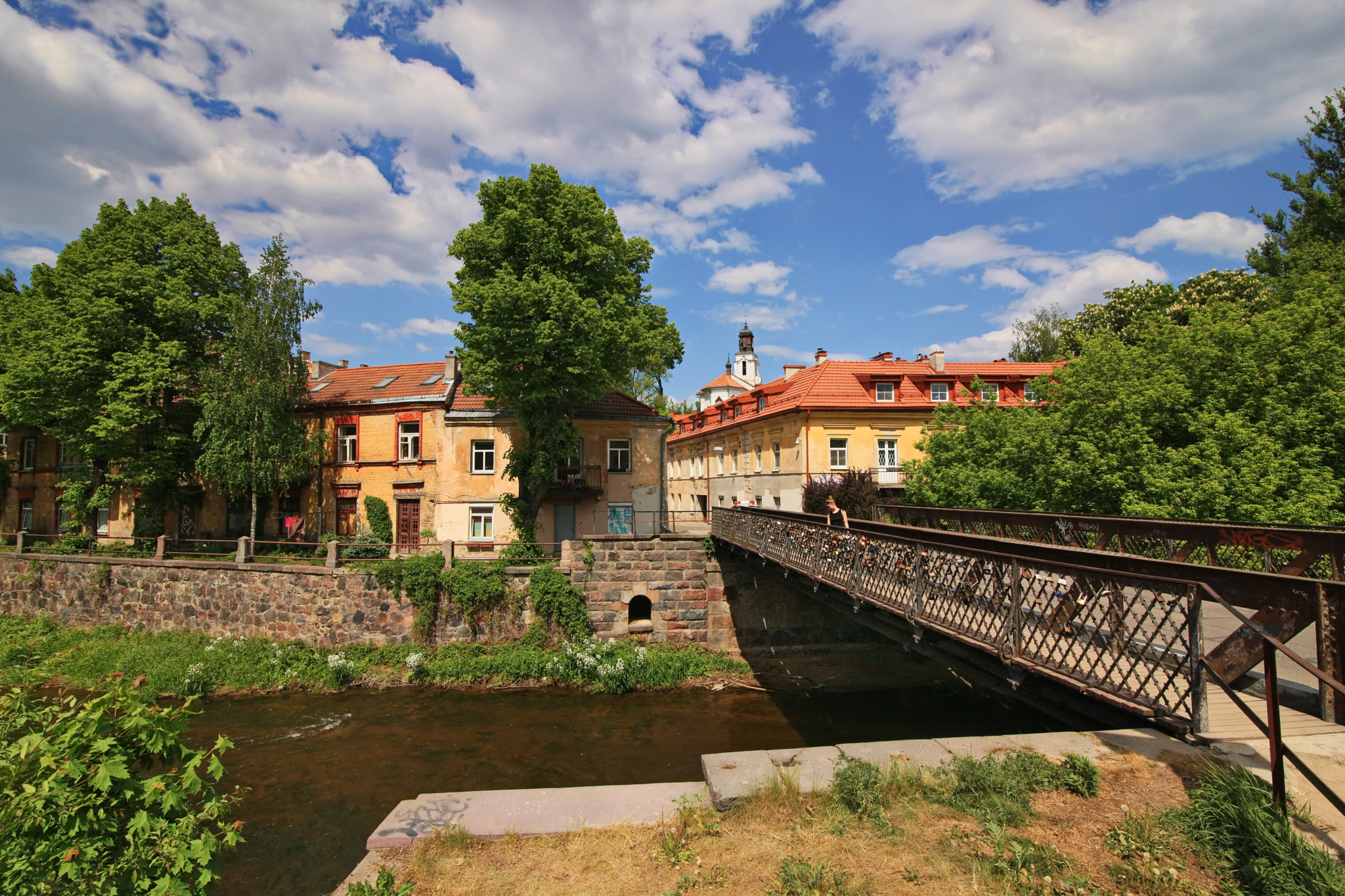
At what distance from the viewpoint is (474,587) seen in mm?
17125

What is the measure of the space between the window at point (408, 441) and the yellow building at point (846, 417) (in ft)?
35.3

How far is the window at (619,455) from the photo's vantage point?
77.9 ft

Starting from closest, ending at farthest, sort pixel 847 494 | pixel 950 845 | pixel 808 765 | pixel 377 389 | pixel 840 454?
pixel 950 845, pixel 808 765, pixel 847 494, pixel 377 389, pixel 840 454

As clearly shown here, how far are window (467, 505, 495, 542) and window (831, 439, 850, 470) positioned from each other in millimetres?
14736

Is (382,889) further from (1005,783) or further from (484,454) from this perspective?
(484,454)

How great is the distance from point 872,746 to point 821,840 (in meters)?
1.64

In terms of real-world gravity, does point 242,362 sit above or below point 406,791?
above

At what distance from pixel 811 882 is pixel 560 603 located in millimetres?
13549

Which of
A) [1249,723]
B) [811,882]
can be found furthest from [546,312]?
[1249,723]

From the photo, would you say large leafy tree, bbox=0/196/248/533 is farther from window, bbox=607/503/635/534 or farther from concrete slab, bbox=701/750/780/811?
concrete slab, bbox=701/750/780/811

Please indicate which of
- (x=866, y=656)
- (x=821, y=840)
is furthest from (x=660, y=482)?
(x=821, y=840)

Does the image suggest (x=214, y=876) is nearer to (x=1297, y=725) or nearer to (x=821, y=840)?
(x=821, y=840)

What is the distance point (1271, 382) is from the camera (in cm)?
1302

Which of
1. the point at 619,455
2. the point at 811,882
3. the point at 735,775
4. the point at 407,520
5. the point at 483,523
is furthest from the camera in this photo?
the point at 619,455
